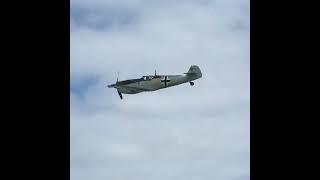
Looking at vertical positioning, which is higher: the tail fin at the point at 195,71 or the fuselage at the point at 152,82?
the tail fin at the point at 195,71

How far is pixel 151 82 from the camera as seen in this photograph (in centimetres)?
10369

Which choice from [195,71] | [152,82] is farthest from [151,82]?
[195,71]

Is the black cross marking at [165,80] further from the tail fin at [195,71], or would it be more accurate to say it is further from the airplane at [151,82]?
the tail fin at [195,71]

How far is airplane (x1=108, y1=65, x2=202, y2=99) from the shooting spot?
103 metres

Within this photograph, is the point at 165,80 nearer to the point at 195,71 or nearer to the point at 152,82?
the point at 152,82

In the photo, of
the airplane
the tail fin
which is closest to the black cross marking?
the airplane

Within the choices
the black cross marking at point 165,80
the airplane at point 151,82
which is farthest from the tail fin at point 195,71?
the black cross marking at point 165,80

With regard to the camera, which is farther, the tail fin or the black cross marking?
the tail fin

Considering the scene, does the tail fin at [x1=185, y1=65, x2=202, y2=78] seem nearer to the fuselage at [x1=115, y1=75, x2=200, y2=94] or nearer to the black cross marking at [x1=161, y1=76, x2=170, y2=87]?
the fuselage at [x1=115, y1=75, x2=200, y2=94]

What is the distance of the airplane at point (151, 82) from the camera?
103438 mm
